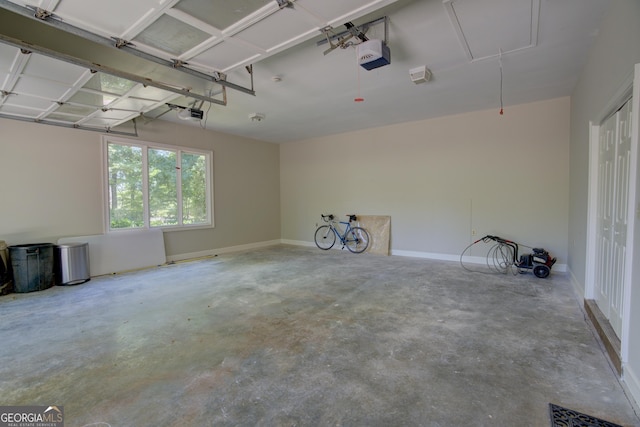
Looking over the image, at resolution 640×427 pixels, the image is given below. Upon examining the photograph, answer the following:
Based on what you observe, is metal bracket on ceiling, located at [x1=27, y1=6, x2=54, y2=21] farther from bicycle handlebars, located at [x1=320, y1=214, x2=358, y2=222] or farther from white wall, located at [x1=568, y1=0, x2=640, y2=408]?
bicycle handlebars, located at [x1=320, y1=214, x2=358, y2=222]

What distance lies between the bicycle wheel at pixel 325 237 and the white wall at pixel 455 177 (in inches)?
12.2

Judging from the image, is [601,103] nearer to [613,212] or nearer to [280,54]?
[613,212]

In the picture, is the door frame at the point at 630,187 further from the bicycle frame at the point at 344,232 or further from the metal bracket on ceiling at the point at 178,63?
the bicycle frame at the point at 344,232

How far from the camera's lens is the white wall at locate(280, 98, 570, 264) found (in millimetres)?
4910

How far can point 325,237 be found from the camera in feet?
24.9

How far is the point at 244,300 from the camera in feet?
12.0

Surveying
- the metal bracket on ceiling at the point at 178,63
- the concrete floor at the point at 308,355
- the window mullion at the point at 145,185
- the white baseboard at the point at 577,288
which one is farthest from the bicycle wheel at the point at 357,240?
the metal bracket on ceiling at the point at 178,63

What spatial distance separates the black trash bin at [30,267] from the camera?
13.1 ft

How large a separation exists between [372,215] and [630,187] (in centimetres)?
502

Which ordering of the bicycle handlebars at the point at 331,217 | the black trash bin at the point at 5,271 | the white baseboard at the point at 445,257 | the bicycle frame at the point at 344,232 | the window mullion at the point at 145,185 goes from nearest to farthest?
the black trash bin at the point at 5,271 → the white baseboard at the point at 445,257 → the window mullion at the point at 145,185 → the bicycle handlebars at the point at 331,217 → the bicycle frame at the point at 344,232

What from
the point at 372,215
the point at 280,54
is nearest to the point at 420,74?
the point at 280,54

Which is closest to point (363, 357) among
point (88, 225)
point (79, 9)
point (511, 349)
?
point (511, 349)

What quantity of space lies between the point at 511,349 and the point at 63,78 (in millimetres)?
4839

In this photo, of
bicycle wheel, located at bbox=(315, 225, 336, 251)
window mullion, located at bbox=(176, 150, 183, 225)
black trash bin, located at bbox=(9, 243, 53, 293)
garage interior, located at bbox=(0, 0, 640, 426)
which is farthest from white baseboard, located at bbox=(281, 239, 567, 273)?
black trash bin, located at bbox=(9, 243, 53, 293)
